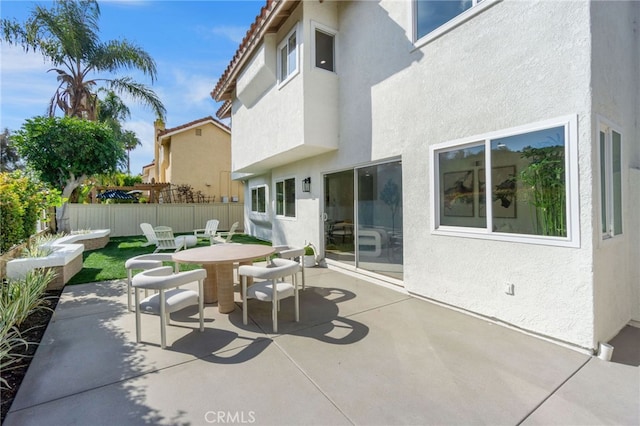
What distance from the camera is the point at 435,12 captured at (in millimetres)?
5730

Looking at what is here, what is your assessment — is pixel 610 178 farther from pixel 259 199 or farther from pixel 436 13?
pixel 259 199

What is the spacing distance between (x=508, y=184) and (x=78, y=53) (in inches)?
812

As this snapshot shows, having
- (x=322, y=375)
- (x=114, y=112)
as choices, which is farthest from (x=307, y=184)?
(x=114, y=112)

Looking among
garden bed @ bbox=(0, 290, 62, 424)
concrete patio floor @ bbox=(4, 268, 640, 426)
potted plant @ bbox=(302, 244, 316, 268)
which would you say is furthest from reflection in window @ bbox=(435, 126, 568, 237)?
garden bed @ bbox=(0, 290, 62, 424)

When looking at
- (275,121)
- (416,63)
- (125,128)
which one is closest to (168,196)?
(125,128)

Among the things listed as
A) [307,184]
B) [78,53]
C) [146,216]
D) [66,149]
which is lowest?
[146,216]

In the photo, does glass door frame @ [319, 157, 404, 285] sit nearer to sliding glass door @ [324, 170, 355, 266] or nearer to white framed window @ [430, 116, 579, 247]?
sliding glass door @ [324, 170, 355, 266]

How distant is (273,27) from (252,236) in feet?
34.2

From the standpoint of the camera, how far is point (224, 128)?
2339 cm

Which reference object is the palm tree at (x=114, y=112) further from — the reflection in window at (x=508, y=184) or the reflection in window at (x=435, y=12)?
the reflection in window at (x=508, y=184)

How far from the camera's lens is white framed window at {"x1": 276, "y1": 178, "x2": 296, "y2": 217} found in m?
10.7

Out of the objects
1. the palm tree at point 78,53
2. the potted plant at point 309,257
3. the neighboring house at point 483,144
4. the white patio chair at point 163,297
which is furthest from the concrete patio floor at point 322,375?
the palm tree at point 78,53

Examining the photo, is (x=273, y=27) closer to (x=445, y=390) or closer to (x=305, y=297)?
(x=305, y=297)

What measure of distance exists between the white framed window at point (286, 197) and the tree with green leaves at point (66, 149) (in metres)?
7.70
